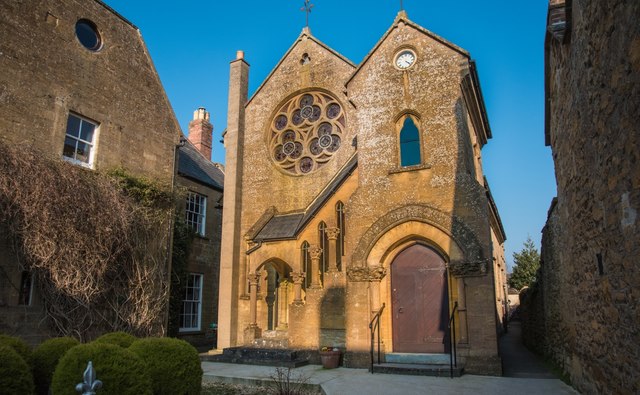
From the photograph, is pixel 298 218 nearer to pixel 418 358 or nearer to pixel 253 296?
pixel 253 296

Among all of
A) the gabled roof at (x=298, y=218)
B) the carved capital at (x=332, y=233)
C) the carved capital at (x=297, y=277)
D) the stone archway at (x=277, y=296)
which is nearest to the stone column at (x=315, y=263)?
the carved capital at (x=297, y=277)

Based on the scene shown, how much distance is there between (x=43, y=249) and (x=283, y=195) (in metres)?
8.48

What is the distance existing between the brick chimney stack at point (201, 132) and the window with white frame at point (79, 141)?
11477mm

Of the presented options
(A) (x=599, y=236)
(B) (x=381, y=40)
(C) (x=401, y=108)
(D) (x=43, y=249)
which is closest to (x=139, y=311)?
(D) (x=43, y=249)

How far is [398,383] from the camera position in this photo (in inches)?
374

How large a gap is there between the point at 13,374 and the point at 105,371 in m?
1.04

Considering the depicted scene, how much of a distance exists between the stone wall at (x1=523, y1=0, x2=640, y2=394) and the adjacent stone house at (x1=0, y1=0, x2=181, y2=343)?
11623 millimetres

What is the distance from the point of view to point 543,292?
14.1 metres

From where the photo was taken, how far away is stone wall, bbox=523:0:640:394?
4559 millimetres

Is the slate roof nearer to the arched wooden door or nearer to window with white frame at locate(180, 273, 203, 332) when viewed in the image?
window with white frame at locate(180, 273, 203, 332)

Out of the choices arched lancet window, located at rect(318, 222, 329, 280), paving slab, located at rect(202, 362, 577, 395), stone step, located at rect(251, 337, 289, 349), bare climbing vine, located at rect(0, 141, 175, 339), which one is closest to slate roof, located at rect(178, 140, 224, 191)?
bare climbing vine, located at rect(0, 141, 175, 339)

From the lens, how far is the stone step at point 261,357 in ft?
42.7

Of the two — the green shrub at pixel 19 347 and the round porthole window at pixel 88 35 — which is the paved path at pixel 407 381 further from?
the round porthole window at pixel 88 35

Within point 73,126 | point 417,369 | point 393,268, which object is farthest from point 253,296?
point 73,126
